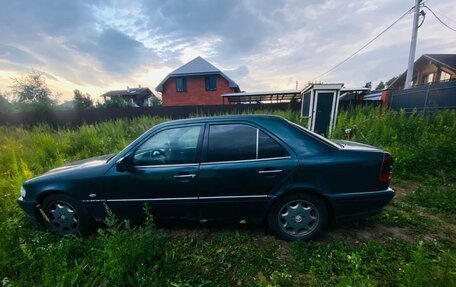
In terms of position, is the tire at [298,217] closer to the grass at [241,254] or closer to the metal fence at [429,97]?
the grass at [241,254]

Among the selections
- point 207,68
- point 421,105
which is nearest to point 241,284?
point 421,105

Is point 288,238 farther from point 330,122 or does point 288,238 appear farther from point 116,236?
point 330,122

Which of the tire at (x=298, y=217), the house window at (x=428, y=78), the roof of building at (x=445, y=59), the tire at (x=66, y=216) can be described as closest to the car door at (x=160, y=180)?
the tire at (x=66, y=216)

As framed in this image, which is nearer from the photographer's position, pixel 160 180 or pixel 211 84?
pixel 160 180

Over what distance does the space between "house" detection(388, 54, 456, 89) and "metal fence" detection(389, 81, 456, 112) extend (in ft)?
43.0

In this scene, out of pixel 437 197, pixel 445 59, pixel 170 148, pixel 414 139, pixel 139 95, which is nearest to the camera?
pixel 170 148

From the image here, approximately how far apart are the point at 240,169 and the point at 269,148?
0.42 meters

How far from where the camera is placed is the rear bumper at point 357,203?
2400mm

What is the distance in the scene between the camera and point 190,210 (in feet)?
8.46

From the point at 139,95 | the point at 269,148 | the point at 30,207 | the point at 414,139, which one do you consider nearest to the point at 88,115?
the point at 30,207

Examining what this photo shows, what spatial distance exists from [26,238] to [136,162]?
1755mm

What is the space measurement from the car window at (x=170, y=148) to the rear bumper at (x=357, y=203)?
1.72 metres

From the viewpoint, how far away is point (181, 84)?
23.8 m

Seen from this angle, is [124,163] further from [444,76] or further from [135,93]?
[135,93]
